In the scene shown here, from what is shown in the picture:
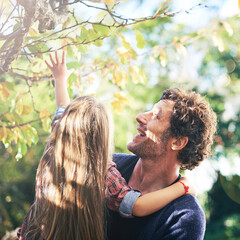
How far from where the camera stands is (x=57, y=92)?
5.42ft

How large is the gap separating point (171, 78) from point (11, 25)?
21.1ft

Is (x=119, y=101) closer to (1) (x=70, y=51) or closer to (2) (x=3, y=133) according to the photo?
(1) (x=70, y=51)

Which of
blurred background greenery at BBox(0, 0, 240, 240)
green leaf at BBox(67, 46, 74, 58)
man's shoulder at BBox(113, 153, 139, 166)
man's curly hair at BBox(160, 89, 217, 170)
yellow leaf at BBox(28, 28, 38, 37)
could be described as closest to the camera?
yellow leaf at BBox(28, 28, 38, 37)

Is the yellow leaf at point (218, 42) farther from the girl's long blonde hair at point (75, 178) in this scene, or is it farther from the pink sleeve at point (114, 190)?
the pink sleeve at point (114, 190)

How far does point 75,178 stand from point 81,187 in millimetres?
47

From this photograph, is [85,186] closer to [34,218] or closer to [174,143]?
[34,218]

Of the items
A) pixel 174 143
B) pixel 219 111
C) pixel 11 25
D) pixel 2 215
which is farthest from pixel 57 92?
pixel 219 111

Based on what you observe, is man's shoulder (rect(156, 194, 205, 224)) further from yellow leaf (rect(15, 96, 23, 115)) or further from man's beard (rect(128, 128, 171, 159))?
yellow leaf (rect(15, 96, 23, 115))

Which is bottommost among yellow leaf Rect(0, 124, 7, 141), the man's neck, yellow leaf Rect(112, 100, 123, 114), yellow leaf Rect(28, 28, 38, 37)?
the man's neck

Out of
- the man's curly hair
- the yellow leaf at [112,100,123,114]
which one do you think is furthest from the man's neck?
the yellow leaf at [112,100,123,114]

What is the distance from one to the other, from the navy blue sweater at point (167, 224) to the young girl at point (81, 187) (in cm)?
5

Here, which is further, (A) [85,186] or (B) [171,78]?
(B) [171,78]

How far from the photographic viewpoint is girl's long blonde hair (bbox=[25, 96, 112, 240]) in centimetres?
132

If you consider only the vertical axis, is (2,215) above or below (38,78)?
below
